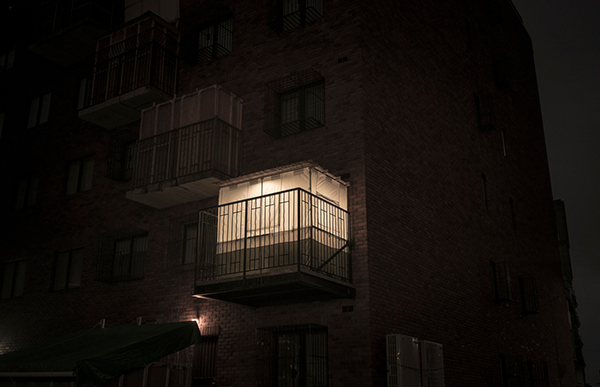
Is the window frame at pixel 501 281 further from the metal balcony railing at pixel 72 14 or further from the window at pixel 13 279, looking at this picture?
the window at pixel 13 279

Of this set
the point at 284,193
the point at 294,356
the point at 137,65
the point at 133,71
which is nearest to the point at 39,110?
the point at 133,71

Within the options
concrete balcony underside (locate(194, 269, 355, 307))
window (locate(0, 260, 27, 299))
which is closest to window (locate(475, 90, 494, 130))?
concrete balcony underside (locate(194, 269, 355, 307))

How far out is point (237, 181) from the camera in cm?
1321

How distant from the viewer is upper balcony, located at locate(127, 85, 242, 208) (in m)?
14.1

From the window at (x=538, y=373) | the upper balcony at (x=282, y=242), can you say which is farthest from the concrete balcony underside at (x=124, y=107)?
the window at (x=538, y=373)

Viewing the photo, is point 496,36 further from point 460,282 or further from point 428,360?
point 428,360

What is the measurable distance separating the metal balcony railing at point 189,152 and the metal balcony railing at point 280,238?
149 cm

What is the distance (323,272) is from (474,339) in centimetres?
621

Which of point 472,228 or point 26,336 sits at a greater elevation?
point 472,228

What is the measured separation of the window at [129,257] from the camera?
15703 mm

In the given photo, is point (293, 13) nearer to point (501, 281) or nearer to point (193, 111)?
point (193, 111)

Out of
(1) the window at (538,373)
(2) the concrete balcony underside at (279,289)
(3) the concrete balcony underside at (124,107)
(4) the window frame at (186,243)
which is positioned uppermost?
(3) the concrete balcony underside at (124,107)

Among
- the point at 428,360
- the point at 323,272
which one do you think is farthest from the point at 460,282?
the point at 323,272

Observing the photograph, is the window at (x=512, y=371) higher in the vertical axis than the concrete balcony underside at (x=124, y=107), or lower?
lower
